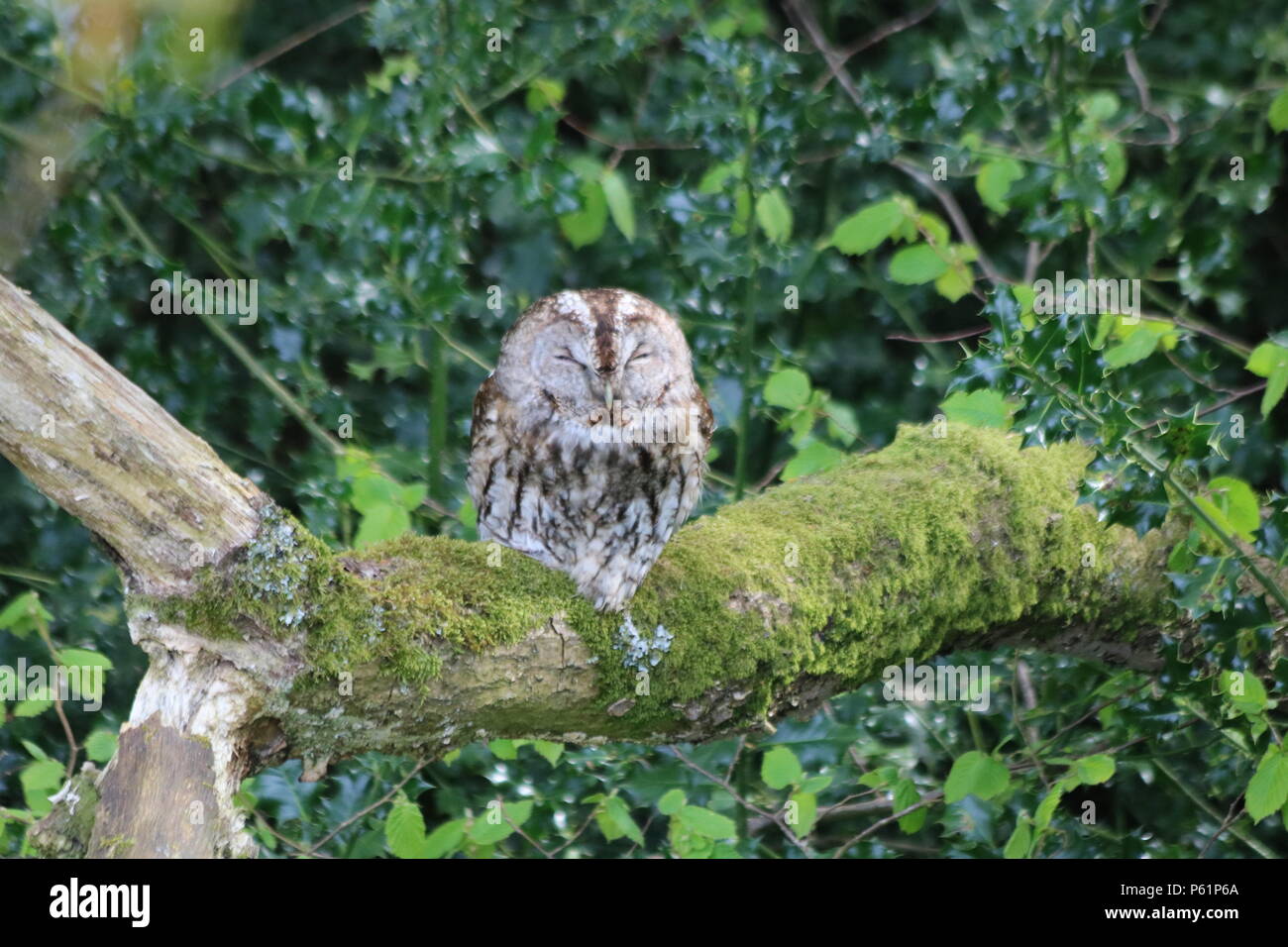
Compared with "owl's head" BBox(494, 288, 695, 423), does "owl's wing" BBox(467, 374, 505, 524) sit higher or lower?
lower

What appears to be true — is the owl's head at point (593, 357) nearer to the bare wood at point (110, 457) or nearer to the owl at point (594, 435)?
the owl at point (594, 435)

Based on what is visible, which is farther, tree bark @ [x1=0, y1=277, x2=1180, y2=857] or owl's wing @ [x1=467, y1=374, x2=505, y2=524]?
owl's wing @ [x1=467, y1=374, x2=505, y2=524]

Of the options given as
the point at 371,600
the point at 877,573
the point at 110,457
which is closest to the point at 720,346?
the point at 877,573

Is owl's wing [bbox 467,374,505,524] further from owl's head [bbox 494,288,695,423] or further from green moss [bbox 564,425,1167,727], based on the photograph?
green moss [bbox 564,425,1167,727]

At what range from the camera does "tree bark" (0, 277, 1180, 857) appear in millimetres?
1970

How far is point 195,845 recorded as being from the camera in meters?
1.86

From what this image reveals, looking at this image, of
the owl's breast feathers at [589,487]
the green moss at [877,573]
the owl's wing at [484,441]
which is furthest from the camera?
the owl's wing at [484,441]

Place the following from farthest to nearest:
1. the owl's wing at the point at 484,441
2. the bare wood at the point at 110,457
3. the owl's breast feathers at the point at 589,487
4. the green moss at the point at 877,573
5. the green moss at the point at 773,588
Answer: the owl's wing at the point at 484,441 → the owl's breast feathers at the point at 589,487 → the green moss at the point at 877,573 → the green moss at the point at 773,588 → the bare wood at the point at 110,457

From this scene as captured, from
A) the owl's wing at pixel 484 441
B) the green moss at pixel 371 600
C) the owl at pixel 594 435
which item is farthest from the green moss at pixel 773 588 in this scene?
the owl's wing at pixel 484 441

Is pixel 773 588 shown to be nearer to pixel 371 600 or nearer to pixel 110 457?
pixel 371 600

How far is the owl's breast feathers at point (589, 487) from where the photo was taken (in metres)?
2.56

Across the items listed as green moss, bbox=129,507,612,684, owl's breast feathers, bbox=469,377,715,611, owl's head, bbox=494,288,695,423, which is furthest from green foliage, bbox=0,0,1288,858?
owl's head, bbox=494,288,695,423

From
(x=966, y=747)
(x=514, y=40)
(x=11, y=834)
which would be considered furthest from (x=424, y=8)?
(x=966, y=747)

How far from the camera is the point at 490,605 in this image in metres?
2.32
